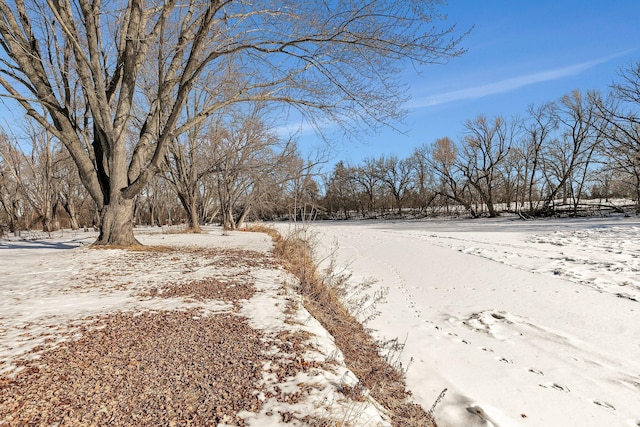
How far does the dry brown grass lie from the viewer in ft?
8.75

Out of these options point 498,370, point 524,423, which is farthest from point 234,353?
point 498,370

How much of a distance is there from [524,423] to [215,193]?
73.7 feet

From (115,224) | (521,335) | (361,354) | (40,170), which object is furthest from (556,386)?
(40,170)

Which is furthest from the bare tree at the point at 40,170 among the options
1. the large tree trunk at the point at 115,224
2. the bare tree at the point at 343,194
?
the bare tree at the point at 343,194

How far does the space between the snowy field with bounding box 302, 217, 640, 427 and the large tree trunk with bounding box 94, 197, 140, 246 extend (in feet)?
19.3

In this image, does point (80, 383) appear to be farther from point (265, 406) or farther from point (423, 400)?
point (423, 400)

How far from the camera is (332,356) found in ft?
9.12

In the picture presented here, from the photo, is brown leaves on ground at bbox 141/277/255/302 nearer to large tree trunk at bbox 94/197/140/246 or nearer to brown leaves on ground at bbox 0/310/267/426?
brown leaves on ground at bbox 0/310/267/426

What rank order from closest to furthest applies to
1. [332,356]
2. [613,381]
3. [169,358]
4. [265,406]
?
[265,406]
[169,358]
[332,356]
[613,381]

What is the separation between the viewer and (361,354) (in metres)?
3.58

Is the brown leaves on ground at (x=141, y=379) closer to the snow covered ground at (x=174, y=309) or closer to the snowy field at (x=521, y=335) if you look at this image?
the snow covered ground at (x=174, y=309)

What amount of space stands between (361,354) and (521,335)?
8.48 feet

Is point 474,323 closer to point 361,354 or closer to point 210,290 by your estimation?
point 361,354

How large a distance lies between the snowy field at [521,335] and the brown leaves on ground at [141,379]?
1751 millimetres
